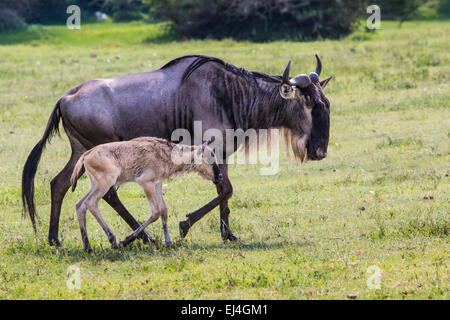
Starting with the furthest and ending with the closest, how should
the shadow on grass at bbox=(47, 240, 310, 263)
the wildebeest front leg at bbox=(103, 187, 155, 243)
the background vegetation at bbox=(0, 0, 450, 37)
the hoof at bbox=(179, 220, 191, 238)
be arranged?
the background vegetation at bbox=(0, 0, 450, 37) < the wildebeest front leg at bbox=(103, 187, 155, 243) < the hoof at bbox=(179, 220, 191, 238) < the shadow on grass at bbox=(47, 240, 310, 263)

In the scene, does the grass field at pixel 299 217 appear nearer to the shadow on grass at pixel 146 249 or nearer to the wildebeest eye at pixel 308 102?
the shadow on grass at pixel 146 249

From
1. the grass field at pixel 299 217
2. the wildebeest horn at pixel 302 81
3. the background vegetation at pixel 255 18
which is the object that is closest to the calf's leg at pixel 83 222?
the grass field at pixel 299 217

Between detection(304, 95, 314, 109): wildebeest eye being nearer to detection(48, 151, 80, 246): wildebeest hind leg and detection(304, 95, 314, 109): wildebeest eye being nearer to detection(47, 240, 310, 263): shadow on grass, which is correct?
detection(47, 240, 310, 263): shadow on grass

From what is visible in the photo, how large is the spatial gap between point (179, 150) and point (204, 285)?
185 cm

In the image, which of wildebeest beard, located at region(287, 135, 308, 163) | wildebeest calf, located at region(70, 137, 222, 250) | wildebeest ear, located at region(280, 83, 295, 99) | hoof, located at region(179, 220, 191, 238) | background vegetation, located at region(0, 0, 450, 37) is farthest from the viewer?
background vegetation, located at region(0, 0, 450, 37)

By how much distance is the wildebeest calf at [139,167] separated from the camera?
23.6ft

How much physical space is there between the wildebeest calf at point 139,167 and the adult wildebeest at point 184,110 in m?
0.48

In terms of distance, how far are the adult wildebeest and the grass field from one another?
53 centimetres

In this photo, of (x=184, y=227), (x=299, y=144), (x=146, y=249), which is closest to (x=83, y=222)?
(x=146, y=249)

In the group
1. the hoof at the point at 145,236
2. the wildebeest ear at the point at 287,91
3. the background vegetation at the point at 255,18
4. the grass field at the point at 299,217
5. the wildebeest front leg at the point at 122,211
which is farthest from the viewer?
the background vegetation at the point at 255,18

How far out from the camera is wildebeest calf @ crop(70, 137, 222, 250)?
7188 millimetres

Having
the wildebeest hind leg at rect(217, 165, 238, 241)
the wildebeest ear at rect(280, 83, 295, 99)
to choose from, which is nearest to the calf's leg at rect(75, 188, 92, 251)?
the wildebeest hind leg at rect(217, 165, 238, 241)
